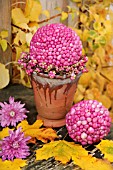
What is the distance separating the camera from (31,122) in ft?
4.17

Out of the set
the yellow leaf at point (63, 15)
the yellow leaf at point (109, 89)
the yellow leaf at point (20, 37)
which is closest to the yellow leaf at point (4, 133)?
the yellow leaf at point (20, 37)

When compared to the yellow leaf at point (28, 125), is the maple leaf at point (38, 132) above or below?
below

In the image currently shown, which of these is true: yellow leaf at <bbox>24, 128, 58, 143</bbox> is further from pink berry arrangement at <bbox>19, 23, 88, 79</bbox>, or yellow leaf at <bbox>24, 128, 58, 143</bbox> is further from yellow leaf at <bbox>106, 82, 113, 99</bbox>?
yellow leaf at <bbox>106, 82, 113, 99</bbox>

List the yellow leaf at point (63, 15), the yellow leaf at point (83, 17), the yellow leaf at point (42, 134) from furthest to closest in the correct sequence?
1. the yellow leaf at point (83, 17)
2. the yellow leaf at point (63, 15)
3. the yellow leaf at point (42, 134)

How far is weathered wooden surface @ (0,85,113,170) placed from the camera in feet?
3.49

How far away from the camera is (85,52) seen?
187 centimetres

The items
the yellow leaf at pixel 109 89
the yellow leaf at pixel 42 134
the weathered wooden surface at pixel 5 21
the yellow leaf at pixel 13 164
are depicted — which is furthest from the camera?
the yellow leaf at pixel 109 89

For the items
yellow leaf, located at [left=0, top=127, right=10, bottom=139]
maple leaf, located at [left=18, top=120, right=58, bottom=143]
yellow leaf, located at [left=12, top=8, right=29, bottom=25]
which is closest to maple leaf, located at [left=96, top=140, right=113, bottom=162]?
maple leaf, located at [left=18, top=120, right=58, bottom=143]

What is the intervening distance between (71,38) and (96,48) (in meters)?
0.68

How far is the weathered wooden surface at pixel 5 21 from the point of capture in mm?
1467

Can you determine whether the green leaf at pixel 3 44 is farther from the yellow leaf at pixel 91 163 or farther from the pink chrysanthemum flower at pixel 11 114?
the yellow leaf at pixel 91 163

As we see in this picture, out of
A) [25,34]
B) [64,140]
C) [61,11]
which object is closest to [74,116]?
[64,140]

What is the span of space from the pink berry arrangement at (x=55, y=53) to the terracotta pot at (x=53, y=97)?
2 cm

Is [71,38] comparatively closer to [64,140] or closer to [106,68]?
[64,140]
